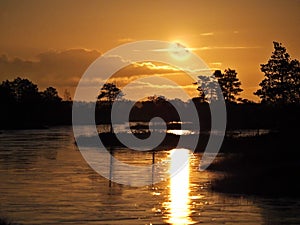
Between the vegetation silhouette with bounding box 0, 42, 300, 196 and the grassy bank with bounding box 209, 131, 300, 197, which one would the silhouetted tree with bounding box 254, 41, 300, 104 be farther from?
the grassy bank with bounding box 209, 131, 300, 197

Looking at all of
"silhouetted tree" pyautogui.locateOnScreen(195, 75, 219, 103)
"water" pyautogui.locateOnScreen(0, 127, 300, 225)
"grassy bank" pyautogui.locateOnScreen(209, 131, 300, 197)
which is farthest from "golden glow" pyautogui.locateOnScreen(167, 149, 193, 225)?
"silhouetted tree" pyautogui.locateOnScreen(195, 75, 219, 103)

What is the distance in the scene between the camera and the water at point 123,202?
98.6ft

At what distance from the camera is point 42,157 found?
219 ft

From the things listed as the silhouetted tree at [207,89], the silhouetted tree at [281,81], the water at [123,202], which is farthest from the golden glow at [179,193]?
the silhouetted tree at [207,89]

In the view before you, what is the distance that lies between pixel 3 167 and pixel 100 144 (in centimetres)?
3967

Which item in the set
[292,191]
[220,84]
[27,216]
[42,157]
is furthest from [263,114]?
[27,216]

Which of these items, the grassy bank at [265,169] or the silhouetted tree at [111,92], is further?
the silhouetted tree at [111,92]

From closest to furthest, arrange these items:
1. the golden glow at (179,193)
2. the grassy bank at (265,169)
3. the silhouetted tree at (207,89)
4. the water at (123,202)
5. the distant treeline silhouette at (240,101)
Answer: the water at (123,202)
the golden glow at (179,193)
the grassy bank at (265,169)
the distant treeline silhouette at (240,101)
the silhouetted tree at (207,89)

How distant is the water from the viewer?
3005 cm

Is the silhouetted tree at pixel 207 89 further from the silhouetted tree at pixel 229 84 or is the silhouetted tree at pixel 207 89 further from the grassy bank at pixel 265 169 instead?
the grassy bank at pixel 265 169

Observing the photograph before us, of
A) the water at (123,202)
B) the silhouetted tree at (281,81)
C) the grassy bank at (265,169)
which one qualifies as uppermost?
the silhouetted tree at (281,81)

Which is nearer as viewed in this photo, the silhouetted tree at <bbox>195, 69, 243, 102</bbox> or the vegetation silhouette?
the vegetation silhouette

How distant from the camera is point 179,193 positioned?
3897 centimetres

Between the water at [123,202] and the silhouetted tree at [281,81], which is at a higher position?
the silhouetted tree at [281,81]
